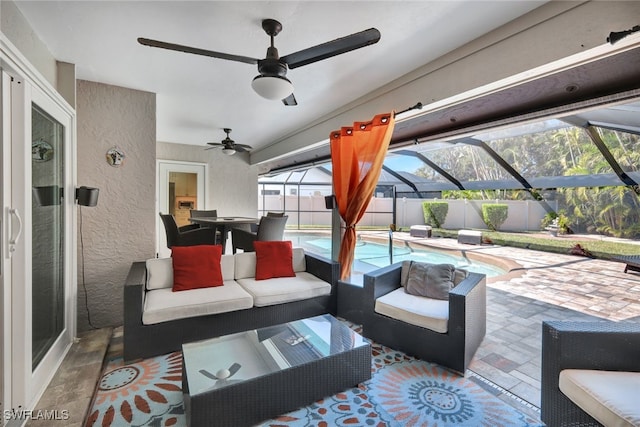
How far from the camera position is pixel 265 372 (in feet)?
5.64

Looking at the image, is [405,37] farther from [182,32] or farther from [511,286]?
[511,286]

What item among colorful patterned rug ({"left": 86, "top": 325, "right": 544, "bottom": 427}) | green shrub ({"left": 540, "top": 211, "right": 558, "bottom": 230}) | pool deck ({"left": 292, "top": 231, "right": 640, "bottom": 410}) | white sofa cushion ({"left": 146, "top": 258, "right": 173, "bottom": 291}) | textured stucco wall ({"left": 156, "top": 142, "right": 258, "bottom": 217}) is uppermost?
textured stucco wall ({"left": 156, "top": 142, "right": 258, "bottom": 217})

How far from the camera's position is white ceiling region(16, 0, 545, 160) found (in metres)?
1.83

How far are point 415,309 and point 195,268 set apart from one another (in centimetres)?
212

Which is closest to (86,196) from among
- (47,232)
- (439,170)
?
(47,232)

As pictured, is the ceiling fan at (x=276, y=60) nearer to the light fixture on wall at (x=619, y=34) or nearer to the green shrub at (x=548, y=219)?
the light fixture on wall at (x=619, y=34)

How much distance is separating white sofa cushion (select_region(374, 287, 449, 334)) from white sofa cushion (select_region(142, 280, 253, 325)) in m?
1.27

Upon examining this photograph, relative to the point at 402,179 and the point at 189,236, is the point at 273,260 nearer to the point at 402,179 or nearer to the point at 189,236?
the point at 189,236

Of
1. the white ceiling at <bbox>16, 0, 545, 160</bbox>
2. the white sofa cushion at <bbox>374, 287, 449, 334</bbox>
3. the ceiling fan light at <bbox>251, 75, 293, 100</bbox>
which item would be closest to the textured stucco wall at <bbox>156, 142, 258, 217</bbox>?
the white ceiling at <bbox>16, 0, 545, 160</bbox>

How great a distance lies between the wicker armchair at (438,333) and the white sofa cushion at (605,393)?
2.24ft

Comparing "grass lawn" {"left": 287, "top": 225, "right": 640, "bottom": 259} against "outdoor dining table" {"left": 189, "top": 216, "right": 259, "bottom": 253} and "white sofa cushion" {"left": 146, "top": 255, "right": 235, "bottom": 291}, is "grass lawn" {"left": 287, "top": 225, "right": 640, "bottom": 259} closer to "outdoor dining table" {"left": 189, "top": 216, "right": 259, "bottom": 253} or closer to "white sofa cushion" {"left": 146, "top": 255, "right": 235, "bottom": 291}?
"outdoor dining table" {"left": 189, "top": 216, "right": 259, "bottom": 253}

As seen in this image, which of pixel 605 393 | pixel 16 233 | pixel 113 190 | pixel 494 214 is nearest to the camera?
pixel 605 393

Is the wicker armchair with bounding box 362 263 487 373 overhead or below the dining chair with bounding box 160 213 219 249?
below

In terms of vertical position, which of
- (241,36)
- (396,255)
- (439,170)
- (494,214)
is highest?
(241,36)
